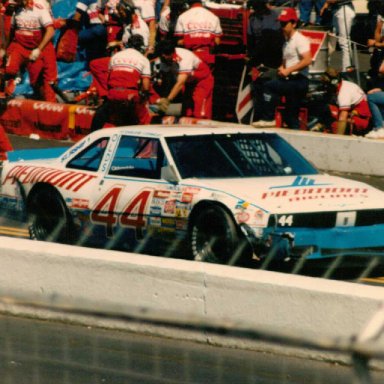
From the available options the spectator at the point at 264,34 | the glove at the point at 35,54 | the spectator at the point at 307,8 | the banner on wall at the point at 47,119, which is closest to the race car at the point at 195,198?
the banner on wall at the point at 47,119

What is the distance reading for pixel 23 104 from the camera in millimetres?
19328

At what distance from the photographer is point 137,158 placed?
10828 mm

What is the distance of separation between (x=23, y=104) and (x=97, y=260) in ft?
37.6

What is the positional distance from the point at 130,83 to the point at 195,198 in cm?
622

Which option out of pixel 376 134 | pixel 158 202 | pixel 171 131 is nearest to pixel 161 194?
pixel 158 202

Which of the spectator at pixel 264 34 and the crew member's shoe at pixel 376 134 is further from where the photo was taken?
the spectator at pixel 264 34

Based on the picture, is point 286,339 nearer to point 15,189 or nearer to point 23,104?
point 15,189

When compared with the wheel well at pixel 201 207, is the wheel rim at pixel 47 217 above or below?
below

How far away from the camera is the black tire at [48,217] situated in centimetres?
1097

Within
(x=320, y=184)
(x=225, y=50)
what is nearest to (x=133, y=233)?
(x=320, y=184)

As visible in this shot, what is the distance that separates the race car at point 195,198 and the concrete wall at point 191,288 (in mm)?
1463

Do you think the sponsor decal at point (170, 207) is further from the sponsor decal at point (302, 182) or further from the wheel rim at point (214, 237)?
the sponsor decal at point (302, 182)

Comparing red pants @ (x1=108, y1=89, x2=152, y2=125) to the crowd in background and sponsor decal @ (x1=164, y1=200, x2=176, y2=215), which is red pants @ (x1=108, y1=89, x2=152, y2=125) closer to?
the crowd in background

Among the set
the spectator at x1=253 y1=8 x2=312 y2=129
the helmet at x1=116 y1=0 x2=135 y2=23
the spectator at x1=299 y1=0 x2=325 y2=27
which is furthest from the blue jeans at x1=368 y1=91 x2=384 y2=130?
the helmet at x1=116 y1=0 x2=135 y2=23
